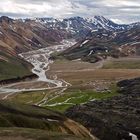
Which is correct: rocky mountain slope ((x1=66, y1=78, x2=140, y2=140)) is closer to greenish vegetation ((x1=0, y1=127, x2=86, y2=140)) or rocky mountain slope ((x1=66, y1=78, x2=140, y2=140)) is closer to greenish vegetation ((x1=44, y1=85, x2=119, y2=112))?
greenish vegetation ((x1=44, y1=85, x2=119, y2=112))

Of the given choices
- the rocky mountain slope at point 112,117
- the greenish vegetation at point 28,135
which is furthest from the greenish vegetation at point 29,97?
the greenish vegetation at point 28,135

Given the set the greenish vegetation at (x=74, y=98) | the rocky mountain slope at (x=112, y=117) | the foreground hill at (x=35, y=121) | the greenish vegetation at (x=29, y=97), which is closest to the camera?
the foreground hill at (x=35, y=121)

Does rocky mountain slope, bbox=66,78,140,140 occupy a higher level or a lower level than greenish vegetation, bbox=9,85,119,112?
higher

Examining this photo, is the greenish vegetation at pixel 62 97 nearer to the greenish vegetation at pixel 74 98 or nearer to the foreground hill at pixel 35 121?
the greenish vegetation at pixel 74 98

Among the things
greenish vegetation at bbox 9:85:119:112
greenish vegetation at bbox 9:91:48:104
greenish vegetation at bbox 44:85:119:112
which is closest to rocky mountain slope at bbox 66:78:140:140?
greenish vegetation at bbox 44:85:119:112

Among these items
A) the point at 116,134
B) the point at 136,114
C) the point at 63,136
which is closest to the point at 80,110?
the point at 136,114

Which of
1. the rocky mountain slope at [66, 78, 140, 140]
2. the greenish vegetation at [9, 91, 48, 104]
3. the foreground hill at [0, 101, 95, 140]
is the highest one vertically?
the foreground hill at [0, 101, 95, 140]

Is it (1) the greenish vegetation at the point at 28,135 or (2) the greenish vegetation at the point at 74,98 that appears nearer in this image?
(1) the greenish vegetation at the point at 28,135

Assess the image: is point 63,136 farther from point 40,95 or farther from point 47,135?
point 40,95
